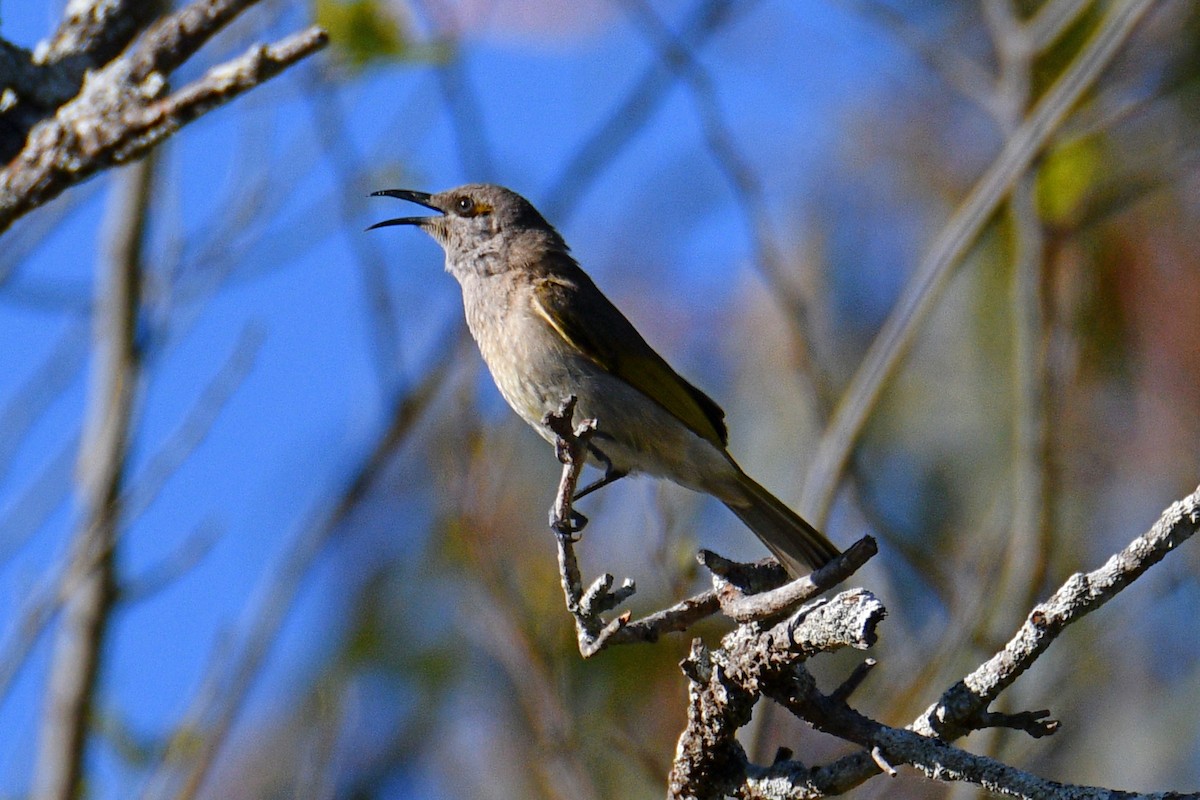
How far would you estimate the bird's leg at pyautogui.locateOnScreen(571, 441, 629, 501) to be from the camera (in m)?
4.50

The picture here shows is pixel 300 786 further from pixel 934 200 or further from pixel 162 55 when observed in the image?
pixel 934 200

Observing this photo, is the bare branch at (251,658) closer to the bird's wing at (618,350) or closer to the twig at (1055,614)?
the bird's wing at (618,350)

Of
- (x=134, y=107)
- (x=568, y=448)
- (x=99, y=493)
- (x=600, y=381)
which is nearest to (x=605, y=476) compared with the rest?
(x=600, y=381)

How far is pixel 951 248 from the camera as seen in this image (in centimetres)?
422

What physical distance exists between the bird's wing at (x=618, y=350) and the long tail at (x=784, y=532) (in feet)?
1.33

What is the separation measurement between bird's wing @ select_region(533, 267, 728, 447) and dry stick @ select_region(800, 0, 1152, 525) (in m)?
0.58

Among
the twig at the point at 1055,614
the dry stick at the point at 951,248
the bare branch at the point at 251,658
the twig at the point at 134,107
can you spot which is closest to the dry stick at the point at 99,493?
the bare branch at the point at 251,658

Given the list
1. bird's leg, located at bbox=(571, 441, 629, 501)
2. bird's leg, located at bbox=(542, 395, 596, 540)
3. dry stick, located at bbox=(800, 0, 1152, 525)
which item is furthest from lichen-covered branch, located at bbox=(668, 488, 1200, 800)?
bird's leg, located at bbox=(571, 441, 629, 501)

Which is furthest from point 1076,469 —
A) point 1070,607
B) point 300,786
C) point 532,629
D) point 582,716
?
point 1070,607

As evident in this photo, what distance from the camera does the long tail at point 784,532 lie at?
3.91 metres

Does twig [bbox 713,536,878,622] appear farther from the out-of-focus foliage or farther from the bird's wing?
the out-of-focus foliage

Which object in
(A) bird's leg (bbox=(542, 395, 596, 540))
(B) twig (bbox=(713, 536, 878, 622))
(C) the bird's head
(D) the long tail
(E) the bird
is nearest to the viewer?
(B) twig (bbox=(713, 536, 878, 622))

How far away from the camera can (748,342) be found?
8.70 meters

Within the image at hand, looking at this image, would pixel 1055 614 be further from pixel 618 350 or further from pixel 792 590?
pixel 618 350
